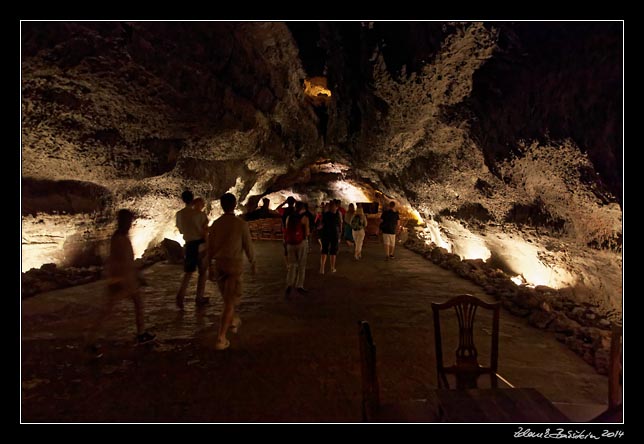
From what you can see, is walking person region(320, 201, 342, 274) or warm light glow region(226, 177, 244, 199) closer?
walking person region(320, 201, 342, 274)

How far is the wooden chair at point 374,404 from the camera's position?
6.27 ft

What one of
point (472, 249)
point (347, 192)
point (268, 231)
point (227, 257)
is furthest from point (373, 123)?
point (347, 192)

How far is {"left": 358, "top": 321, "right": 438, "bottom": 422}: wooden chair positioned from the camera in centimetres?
191

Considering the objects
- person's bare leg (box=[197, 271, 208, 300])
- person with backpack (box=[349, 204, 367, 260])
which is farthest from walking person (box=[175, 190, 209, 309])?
person with backpack (box=[349, 204, 367, 260])

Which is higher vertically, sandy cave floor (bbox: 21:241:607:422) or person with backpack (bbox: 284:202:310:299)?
person with backpack (bbox: 284:202:310:299)

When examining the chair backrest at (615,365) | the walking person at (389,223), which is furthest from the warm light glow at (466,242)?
the chair backrest at (615,365)

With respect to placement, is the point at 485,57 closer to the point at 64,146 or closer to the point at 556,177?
the point at 556,177

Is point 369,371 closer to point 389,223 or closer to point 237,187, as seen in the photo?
point 389,223

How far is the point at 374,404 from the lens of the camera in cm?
197

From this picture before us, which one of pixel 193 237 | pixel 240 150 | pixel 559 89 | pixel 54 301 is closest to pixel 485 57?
pixel 559 89

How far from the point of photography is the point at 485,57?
5.01 m

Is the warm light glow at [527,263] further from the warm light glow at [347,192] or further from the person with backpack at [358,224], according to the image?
the warm light glow at [347,192]

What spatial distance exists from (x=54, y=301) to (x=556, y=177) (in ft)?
24.9

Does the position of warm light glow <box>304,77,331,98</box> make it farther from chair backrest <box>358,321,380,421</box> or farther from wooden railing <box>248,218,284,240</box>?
chair backrest <box>358,321,380,421</box>
